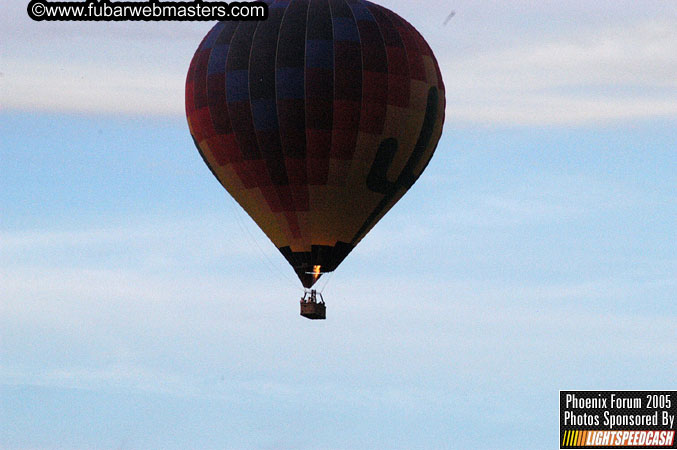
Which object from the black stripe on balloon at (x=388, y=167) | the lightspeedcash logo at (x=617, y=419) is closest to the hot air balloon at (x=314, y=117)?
the black stripe on balloon at (x=388, y=167)

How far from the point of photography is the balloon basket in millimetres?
69250

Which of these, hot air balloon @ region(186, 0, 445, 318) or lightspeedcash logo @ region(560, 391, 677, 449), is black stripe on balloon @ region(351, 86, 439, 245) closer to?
hot air balloon @ region(186, 0, 445, 318)

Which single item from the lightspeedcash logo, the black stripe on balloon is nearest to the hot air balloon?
the black stripe on balloon

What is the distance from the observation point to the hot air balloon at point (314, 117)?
6906 centimetres

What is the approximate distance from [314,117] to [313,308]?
22.0 feet

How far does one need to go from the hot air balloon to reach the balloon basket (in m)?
0.08

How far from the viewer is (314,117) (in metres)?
69.1

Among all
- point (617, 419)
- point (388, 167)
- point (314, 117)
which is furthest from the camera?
point (388, 167)

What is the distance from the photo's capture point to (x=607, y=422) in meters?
68.1

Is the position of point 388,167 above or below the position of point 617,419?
above

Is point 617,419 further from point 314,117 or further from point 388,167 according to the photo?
point 314,117

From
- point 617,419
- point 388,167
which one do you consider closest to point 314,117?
point 388,167

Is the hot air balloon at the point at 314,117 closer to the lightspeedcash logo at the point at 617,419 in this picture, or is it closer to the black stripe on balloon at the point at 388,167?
the black stripe on balloon at the point at 388,167

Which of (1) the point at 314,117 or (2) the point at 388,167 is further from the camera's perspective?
(2) the point at 388,167
